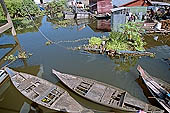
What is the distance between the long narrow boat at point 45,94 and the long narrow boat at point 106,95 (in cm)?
83

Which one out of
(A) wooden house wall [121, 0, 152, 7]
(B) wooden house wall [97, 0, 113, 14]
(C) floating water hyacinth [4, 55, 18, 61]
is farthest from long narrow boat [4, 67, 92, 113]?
(B) wooden house wall [97, 0, 113, 14]

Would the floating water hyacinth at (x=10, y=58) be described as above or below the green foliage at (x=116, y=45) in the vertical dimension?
below

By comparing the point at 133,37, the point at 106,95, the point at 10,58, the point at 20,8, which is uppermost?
the point at 20,8

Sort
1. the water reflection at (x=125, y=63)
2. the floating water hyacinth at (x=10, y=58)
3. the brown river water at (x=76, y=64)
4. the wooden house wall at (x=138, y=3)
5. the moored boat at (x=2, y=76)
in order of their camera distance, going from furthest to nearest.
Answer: the wooden house wall at (x=138, y=3) < the floating water hyacinth at (x=10, y=58) < the water reflection at (x=125, y=63) < the moored boat at (x=2, y=76) < the brown river water at (x=76, y=64)

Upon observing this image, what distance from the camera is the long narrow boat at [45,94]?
7.59 m

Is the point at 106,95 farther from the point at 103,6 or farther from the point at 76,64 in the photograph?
the point at 103,6

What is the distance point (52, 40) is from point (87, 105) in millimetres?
10688

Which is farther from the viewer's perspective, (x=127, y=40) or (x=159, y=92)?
(x=127, y=40)

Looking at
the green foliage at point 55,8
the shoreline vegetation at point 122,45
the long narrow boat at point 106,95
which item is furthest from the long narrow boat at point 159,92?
the green foliage at point 55,8

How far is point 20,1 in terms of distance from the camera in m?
25.4

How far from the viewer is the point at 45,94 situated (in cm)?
855

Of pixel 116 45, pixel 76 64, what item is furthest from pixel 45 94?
pixel 116 45

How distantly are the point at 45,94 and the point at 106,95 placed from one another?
11.3ft

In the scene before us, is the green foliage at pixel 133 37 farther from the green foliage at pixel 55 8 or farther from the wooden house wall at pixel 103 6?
the green foliage at pixel 55 8
